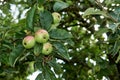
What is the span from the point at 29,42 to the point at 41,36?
2.5 inches

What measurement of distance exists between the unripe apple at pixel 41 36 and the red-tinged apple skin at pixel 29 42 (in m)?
0.02

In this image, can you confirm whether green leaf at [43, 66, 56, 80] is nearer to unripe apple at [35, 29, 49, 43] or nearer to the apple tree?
the apple tree

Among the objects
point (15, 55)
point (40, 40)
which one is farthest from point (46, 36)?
point (15, 55)

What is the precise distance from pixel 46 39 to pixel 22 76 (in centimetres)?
145

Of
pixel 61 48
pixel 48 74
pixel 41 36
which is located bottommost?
pixel 48 74

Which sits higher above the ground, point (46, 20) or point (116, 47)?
point (46, 20)

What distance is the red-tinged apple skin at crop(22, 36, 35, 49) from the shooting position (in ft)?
5.02

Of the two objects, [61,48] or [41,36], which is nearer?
[41,36]

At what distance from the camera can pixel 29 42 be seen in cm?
154

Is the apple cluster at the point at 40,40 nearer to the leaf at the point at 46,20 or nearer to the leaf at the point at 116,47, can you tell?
the leaf at the point at 46,20

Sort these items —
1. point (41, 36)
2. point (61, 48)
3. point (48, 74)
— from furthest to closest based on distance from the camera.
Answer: point (48, 74), point (61, 48), point (41, 36)

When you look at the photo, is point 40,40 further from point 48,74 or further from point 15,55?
point 48,74

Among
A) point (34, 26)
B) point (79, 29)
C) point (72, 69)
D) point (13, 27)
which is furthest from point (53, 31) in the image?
point (79, 29)

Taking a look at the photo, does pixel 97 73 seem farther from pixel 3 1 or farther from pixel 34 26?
pixel 34 26
